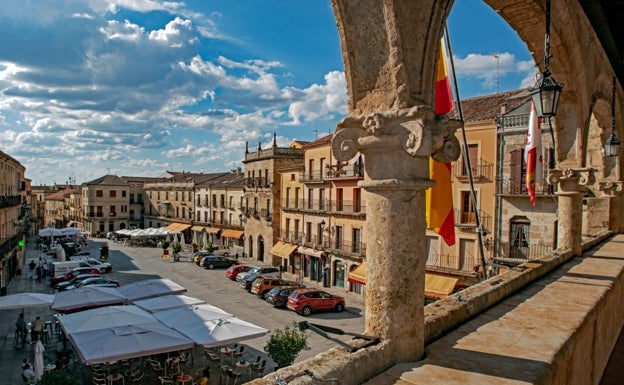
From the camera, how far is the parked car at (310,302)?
1886 cm

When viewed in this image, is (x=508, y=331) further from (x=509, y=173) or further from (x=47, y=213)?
(x=47, y=213)

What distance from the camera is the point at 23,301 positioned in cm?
1434

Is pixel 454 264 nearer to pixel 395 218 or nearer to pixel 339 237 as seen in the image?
pixel 339 237

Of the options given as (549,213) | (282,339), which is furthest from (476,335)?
(549,213)

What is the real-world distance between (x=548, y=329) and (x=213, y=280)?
24.3 meters

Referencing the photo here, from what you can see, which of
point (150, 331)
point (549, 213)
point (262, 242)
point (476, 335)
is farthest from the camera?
point (262, 242)

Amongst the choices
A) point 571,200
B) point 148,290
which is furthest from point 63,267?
point 571,200

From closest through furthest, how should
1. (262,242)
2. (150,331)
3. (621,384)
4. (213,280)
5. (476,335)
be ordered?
(476,335) → (621,384) → (150,331) → (213,280) → (262,242)

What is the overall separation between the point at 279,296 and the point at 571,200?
1407 cm

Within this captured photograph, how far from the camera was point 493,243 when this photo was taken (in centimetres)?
1878

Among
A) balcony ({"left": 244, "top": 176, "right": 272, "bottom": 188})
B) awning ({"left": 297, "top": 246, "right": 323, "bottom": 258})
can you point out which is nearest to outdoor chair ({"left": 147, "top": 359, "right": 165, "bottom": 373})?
awning ({"left": 297, "top": 246, "right": 323, "bottom": 258})

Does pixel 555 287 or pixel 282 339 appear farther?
pixel 282 339

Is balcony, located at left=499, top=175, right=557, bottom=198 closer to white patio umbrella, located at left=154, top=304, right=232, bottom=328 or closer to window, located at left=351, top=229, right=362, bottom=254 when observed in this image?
window, located at left=351, top=229, right=362, bottom=254

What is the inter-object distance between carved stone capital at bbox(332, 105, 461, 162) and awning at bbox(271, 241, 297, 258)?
2688 cm
